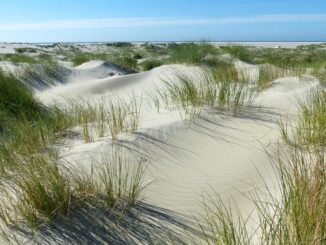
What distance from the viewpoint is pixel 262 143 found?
3.39m

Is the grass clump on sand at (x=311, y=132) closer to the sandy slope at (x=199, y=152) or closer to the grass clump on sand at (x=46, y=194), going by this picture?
the sandy slope at (x=199, y=152)

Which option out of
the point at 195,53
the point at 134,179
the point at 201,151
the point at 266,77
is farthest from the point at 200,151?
the point at 195,53

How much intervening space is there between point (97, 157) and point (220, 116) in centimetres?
Result: 158

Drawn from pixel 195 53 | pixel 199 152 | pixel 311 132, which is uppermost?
pixel 195 53

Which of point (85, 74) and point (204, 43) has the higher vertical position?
point (204, 43)

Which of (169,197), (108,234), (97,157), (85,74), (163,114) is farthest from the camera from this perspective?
(85,74)

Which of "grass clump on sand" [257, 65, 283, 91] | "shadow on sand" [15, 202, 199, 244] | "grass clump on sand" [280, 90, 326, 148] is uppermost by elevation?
"grass clump on sand" [280, 90, 326, 148]

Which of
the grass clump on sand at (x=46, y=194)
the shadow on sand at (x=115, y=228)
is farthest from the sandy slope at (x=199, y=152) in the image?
the grass clump on sand at (x=46, y=194)

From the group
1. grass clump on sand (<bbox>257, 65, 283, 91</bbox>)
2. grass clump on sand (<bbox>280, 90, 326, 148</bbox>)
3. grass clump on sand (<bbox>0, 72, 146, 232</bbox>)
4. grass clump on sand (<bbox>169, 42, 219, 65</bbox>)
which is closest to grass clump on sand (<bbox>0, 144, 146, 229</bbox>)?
grass clump on sand (<bbox>0, 72, 146, 232</bbox>)

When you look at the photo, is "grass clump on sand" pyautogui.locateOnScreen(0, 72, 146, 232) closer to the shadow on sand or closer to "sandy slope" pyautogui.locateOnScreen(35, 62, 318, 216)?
the shadow on sand

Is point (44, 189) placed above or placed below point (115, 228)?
→ above

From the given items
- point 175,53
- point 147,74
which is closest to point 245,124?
point 147,74

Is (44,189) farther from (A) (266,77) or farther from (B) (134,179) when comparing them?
(A) (266,77)

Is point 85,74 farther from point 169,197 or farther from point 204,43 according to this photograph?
point 169,197
